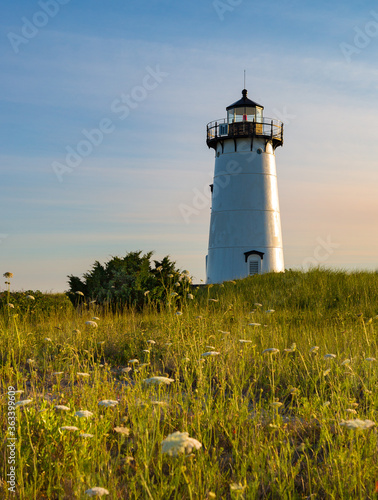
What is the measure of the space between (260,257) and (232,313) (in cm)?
1603

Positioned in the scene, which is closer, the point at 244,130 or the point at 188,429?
the point at 188,429

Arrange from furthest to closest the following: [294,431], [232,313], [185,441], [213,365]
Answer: [232,313]
[213,365]
[294,431]
[185,441]

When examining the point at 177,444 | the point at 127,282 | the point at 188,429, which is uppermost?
the point at 127,282

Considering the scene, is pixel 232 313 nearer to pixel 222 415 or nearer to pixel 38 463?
pixel 222 415

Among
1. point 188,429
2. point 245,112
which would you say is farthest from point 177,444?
Result: point 245,112

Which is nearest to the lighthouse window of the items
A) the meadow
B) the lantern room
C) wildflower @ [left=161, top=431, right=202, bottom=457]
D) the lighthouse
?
the lighthouse

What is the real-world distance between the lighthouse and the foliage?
42.5ft

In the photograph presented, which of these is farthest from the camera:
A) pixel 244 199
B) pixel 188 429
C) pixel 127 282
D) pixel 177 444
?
pixel 244 199

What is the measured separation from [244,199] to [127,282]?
14477mm

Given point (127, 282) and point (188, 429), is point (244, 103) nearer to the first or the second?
point (127, 282)

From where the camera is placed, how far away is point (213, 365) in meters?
6.56

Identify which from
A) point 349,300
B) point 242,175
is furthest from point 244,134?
point 349,300

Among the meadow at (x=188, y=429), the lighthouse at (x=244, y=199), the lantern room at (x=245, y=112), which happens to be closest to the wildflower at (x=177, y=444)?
the meadow at (x=188, y=429)

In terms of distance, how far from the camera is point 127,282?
46.6 feet
